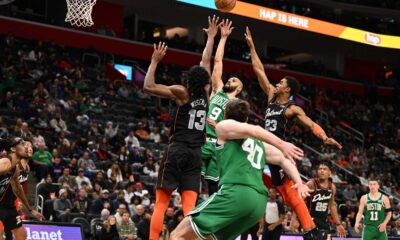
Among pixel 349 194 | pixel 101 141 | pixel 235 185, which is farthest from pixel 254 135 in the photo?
pixel 349 194

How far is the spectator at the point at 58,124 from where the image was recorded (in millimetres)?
19219

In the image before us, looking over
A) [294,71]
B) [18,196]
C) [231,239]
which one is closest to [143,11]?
[294,71]

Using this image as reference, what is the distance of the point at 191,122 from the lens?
8.27m

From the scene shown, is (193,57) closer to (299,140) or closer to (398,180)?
(299,140)

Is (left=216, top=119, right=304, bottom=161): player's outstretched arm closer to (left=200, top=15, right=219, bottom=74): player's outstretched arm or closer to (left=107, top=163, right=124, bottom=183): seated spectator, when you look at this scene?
(left=200, top=15, right=219, bottom=74): player's outstretched arm

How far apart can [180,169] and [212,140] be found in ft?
Result: 3.61

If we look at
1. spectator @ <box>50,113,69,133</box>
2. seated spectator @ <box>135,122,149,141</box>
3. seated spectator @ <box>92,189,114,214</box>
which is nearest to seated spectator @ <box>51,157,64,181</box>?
seated spectator @ <box>92,189,114,214</box>

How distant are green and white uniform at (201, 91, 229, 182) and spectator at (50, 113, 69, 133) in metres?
10.8

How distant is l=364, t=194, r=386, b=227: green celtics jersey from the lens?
45.8 feet

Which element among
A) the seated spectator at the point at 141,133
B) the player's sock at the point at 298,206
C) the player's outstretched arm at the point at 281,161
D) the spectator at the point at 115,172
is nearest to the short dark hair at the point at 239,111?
the player's outstretched arm at the point at 281,161

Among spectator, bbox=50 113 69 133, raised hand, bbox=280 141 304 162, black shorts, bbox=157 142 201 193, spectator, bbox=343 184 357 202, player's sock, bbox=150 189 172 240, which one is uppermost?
raised hand, bbox=280 141 304 162

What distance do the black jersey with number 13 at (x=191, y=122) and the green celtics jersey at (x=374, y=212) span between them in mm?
6956

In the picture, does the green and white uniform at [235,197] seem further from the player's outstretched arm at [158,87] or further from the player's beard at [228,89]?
the player's beard at [228,89]

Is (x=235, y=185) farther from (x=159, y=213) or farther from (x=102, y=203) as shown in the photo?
(x=102, y=203)
